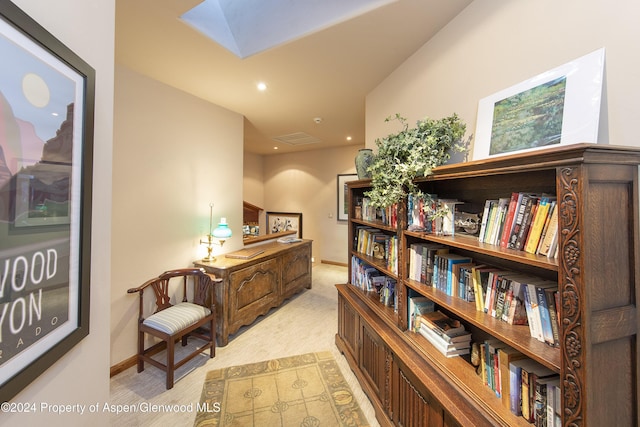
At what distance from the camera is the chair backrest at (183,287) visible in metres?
2.33

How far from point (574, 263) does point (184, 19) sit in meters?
2.48

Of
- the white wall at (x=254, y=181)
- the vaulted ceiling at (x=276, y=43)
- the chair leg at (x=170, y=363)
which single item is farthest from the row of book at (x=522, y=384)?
the white wall at (x=254, y=181)

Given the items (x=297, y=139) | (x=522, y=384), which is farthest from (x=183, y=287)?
(x=297, y=139)

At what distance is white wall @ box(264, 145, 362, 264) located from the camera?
5434mm

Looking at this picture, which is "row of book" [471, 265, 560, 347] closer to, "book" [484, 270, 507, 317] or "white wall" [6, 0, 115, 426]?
"book" [484, 270, 507, 317]

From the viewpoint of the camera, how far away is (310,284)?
430 centimetres

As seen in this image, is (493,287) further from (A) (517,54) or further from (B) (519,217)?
(A) (517,54)

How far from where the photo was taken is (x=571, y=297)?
76 cm

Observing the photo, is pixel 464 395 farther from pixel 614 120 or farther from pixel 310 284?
pixel 310 284

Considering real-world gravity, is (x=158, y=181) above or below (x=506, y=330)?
above

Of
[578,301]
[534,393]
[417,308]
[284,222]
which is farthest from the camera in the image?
[284,222]

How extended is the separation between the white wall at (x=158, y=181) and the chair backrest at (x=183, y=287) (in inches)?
5.6

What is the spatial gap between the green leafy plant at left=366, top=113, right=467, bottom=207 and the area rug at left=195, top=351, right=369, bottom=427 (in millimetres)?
1601

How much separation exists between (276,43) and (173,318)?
98.9 inches
